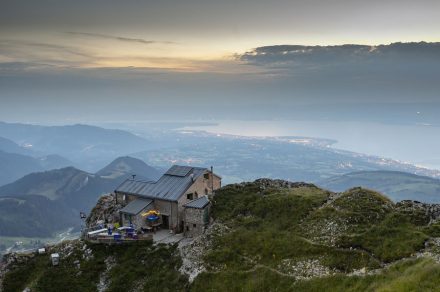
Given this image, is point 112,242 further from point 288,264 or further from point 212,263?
point 288,264

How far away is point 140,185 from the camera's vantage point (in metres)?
89.0

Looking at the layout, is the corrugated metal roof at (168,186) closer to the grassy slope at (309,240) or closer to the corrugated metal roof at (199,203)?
→ the corrugated metal roof at (199,203)

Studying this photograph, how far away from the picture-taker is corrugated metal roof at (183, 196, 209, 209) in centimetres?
7450

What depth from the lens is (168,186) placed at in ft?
273

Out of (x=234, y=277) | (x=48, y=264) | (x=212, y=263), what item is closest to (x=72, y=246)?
(x=48, y=264)

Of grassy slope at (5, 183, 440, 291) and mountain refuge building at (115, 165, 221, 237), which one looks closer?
grassy slope at (5, 183, 440, 291)

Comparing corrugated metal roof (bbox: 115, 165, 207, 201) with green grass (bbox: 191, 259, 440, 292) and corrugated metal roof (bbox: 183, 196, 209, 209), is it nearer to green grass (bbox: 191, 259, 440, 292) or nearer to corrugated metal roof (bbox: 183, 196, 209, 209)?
corrugated metal roof (bbox: 183, 196, 209, 209)

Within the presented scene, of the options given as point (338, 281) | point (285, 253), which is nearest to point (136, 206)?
point (285, 253)

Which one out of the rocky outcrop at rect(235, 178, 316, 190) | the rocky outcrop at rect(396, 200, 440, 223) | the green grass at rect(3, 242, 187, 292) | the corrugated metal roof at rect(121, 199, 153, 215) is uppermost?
the rocky outcrop at rect(396, 200, 440, 223)

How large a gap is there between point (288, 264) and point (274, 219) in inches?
573

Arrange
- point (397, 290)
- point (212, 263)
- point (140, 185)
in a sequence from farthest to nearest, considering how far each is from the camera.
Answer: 1. point (140, 185)
2. point (212, 263)
3. point (397, 290)

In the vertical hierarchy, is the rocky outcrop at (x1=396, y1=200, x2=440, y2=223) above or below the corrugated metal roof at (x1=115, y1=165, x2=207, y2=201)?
above

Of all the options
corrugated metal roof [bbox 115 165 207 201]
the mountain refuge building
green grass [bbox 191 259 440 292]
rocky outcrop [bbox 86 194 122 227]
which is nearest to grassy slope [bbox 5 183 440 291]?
green grass [bbox 191 259 440 292]

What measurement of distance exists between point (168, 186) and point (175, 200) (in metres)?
6.49
